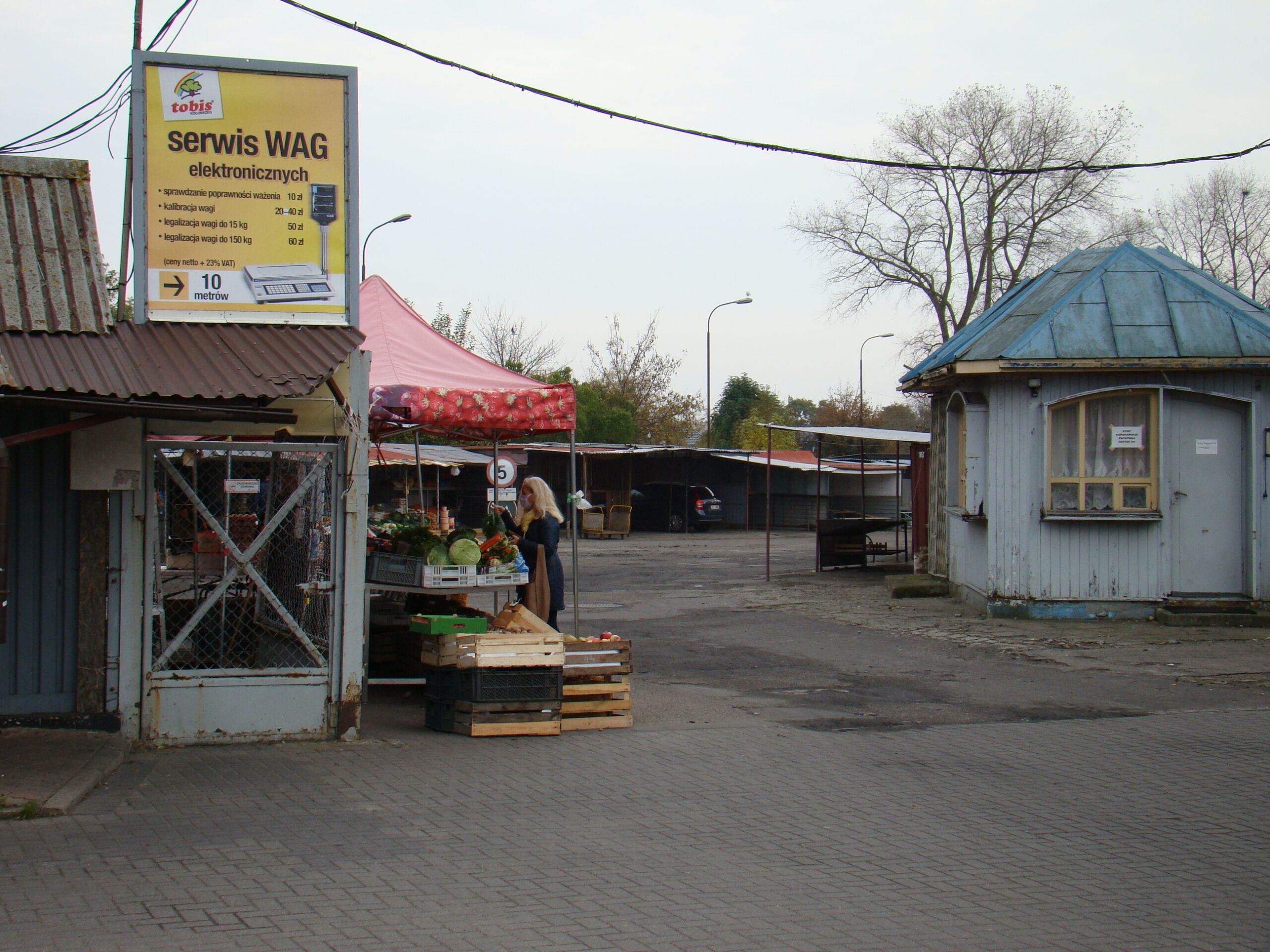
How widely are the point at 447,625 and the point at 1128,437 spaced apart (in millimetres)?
9012

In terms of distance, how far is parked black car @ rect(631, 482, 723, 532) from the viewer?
3641cm

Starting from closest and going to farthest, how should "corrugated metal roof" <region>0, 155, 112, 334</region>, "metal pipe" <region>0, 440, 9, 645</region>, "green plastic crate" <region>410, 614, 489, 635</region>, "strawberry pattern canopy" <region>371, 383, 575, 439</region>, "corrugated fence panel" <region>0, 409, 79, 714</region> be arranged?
1. "metal pipe" <region>0, 440, 9, 645</region>
2. "corrugated fence panel" <region>0, 409, 79, 714</region>
3. "corrugated metal roof" <region>0, 155, 112, 334</region>
4. "green plastic crate" <region>410, 614, 489, 635</region>
5. "strawberry pattern canopy" <region>371, 383, 575, 439</region>

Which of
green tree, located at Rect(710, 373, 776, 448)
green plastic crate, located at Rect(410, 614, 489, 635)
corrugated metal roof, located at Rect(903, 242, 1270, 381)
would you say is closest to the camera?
green plastic crate, located at Rect(410, 614, 489, 635)

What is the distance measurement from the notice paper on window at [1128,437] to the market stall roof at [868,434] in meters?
5.11

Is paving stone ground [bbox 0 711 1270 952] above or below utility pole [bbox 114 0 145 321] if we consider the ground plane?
below

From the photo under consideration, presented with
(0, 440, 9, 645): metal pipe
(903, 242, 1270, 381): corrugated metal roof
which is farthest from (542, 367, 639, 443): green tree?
(0, 440, 9, 645): metal pipe

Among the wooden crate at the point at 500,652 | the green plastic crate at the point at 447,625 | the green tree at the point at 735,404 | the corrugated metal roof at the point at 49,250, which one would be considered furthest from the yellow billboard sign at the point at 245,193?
the green tree at the point at 735,404

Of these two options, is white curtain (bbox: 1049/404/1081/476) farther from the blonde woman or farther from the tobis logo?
the tobis logo

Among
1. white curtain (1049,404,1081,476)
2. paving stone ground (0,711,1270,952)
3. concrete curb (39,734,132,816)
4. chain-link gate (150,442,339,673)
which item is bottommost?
paving stone ground (0,711,1270,952)

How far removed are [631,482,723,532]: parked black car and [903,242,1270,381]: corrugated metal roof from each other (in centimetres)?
2152

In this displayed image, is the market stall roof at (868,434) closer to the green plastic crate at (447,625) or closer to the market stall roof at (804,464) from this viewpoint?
the green plastic crate at (447,625)

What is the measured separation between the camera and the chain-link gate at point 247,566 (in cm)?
722

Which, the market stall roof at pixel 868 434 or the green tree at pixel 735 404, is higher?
the green tree at pixel 735 404

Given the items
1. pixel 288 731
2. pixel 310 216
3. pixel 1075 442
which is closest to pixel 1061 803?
pixel 288 731
